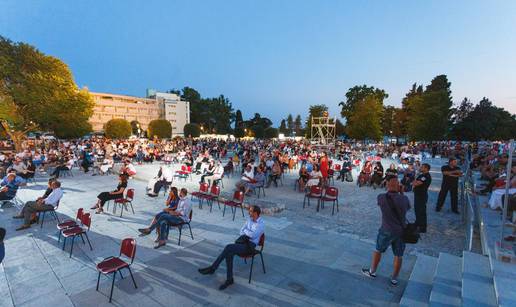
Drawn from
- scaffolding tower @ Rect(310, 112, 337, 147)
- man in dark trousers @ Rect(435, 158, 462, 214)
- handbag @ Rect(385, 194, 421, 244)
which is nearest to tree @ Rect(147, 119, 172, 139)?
scaffolding tower @ Rect(310, 112, 337, 147)

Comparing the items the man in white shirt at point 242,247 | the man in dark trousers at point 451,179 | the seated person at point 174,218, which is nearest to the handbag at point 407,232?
the man in white shirt at point 242,247

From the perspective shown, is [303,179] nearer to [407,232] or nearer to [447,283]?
[407,232]

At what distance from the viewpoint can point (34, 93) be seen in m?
21.1

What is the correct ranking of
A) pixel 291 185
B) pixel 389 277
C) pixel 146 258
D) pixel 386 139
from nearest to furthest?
pixel 389 277 → pixel 146 258 → pixel 291 185 → pixel 386 139

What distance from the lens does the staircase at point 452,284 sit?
3.18 metres

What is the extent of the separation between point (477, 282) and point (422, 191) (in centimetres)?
311

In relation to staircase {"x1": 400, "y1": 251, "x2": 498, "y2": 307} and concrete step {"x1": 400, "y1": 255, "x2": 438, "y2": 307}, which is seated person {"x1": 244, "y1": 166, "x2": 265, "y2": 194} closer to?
concrete step {"x1": 400, "y1": 255, "x2": 438, "y2": 307}

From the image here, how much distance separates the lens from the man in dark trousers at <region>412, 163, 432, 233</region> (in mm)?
6166

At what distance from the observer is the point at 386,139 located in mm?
58438

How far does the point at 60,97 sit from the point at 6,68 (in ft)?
12.6

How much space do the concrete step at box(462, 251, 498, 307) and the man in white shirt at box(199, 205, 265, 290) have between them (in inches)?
113

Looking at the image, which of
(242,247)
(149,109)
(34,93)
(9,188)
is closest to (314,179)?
(242,247)

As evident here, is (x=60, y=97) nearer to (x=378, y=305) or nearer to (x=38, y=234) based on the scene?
(x=38, y=234)

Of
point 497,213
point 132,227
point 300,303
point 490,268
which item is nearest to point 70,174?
point 132,227
